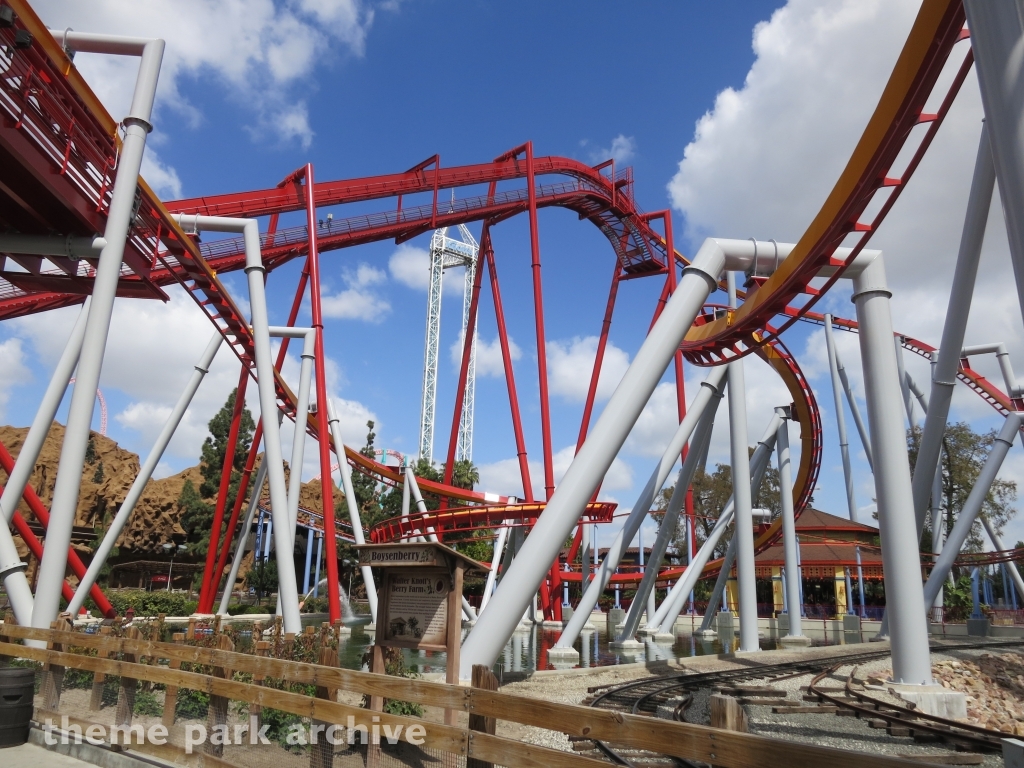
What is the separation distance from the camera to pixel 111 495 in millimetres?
41844

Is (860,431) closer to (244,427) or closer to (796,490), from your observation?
(796,490)

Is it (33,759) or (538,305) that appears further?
(538,305)

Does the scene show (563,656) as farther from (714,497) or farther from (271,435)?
(714,497)

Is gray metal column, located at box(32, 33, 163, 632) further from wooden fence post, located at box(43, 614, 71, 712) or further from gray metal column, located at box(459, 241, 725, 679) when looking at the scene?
gray metal column, located at box(459, 241, 725, 679)

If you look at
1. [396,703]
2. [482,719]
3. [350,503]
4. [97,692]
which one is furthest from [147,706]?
[350,503]

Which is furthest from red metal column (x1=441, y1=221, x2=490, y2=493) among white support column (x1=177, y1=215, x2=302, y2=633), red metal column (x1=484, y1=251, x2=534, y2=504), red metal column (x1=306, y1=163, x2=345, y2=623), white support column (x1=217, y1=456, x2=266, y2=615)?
white support column (x1=177, y1=215, x2=302, y2=633)

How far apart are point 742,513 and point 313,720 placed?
1192 centimetres

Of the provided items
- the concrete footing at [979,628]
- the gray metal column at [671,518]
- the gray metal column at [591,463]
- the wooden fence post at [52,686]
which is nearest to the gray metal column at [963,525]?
the gray metal column at [671,518]

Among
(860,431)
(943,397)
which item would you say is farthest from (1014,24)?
(860,431)

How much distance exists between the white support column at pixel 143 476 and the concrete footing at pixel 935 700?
41.3 feet

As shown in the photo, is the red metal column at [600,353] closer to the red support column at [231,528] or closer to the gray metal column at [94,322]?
the red support column at [231,528]

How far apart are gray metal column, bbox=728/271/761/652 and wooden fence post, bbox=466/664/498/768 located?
12032mm

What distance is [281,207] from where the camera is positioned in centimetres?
1759

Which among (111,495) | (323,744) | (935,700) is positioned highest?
(111,495)
